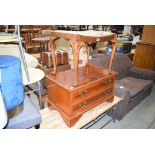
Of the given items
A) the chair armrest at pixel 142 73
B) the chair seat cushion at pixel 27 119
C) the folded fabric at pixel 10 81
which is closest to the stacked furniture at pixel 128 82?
the chair armrest at pixel 142 73

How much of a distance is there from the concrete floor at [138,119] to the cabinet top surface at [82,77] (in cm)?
114

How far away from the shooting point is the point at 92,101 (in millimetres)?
1602

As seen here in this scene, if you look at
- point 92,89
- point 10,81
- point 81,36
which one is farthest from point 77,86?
point 10,81

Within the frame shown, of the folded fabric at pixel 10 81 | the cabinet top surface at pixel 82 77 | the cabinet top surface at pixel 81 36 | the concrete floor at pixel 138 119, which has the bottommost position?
the concrete floor at pixel 138 119

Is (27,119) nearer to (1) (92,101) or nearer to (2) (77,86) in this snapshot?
(2) (77,86)

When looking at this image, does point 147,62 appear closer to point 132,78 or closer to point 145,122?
point 132,78

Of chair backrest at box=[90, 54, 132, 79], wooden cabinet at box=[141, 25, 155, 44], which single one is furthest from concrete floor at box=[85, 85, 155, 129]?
wooden cabinet at box=[141, 25, 155, 44]

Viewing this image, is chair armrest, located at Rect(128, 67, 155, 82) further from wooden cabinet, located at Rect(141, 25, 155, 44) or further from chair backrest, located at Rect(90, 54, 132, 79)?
wooden cabinet, located at Rect(141, 25, 155, 44)

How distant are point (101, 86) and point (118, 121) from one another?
1.31m

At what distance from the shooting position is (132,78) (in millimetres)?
3535

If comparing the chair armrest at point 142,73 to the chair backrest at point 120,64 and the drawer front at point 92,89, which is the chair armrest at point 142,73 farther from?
the drawer front at point 92,89

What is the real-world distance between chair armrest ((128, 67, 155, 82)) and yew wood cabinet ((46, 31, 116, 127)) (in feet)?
6.82

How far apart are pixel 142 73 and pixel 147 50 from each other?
3.47 ft

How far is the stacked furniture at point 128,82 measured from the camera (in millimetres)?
2535
